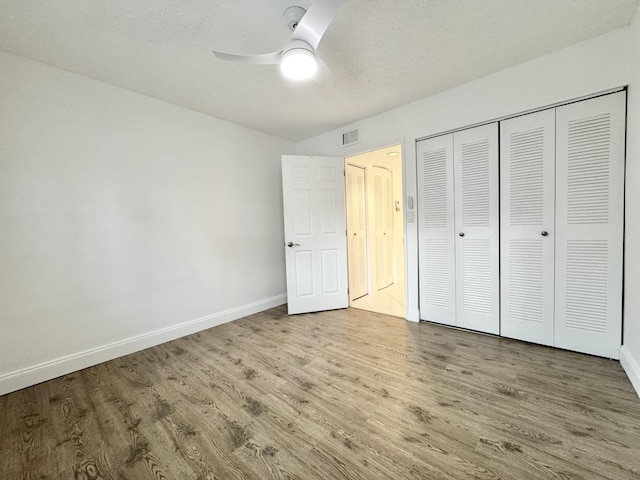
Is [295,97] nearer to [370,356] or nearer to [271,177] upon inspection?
[271,177]

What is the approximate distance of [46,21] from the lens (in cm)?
163

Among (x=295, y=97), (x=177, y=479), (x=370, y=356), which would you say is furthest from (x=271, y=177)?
(x=177, y=479)

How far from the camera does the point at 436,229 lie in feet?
9.11

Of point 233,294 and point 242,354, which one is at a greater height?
point 233,294

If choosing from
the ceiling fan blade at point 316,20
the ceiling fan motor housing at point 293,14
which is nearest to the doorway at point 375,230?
the ceiling fan motor housing at point 293,14

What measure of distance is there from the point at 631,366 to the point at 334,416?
2.04m

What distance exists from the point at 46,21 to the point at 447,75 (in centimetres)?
301

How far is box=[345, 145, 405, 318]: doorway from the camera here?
3.73 meters

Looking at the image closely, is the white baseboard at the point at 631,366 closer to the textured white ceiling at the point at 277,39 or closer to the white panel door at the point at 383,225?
the textured white ceiling at the point at 277,39

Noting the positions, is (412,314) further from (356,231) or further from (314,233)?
(314,233)

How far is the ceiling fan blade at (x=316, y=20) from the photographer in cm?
125

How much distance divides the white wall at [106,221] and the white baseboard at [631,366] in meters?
3.49

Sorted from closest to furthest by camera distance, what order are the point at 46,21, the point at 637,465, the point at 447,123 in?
the point at 637,465 < the point at 46,21 < the point at 447,123

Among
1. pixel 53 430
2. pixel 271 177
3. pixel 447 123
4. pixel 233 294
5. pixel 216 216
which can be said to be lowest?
pixel 53 430
